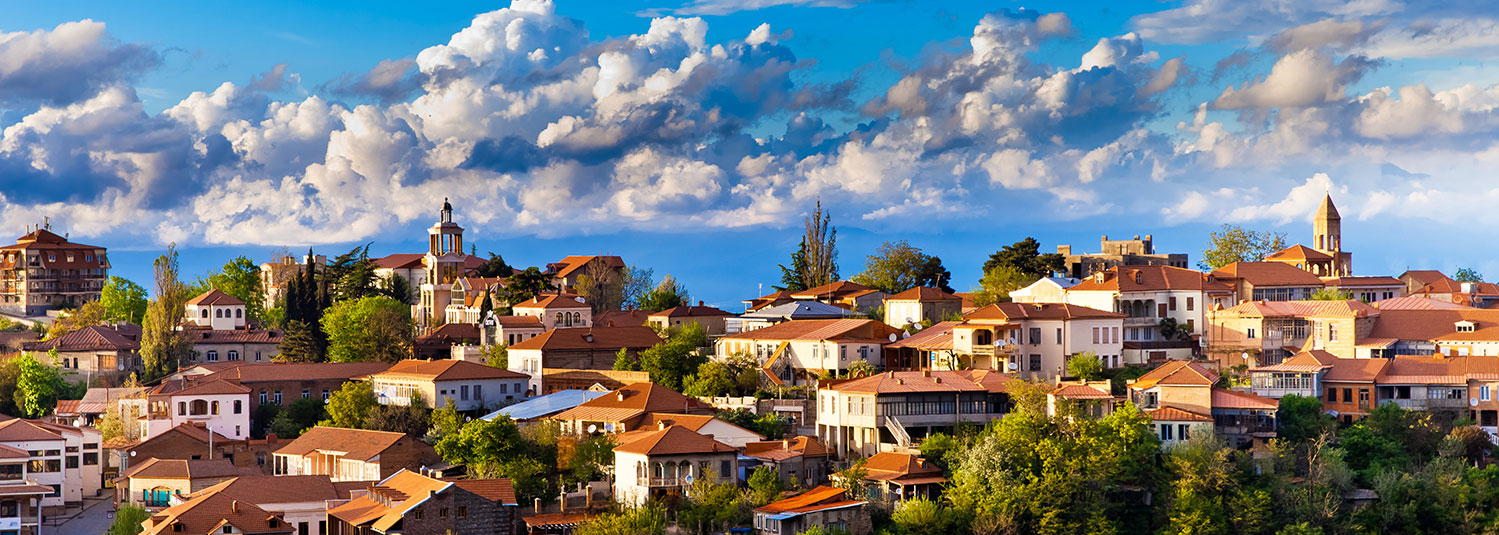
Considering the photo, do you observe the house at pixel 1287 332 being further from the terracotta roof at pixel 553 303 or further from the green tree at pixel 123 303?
the green tree at pixel 123 303

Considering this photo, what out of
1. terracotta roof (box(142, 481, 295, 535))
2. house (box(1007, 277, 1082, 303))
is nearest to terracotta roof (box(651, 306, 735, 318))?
house (box(1007, 277, 1082, 303))

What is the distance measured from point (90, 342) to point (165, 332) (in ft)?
13.3

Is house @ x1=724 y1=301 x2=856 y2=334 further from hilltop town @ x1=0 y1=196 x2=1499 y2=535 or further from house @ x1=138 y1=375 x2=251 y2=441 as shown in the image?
house @ x1=138 y1=375 x2=251 y2=441

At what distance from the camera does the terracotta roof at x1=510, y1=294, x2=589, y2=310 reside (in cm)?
6825

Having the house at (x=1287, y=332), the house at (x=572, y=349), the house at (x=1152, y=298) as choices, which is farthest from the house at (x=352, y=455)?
the house at (x=1287, y=332)

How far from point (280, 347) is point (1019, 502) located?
38.2 meters

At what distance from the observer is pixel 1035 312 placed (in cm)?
5200

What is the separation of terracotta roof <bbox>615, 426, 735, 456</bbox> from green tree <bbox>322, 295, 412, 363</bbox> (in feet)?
80.4

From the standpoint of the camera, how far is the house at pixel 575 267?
262 feet

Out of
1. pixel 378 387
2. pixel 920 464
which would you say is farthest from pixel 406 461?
pixel 920 464

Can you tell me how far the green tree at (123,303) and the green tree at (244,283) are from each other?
3897mm

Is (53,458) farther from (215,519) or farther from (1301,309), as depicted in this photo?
(1301,309)

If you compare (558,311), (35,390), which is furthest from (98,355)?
(558,311)

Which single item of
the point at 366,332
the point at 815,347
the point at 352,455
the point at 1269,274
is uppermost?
the point at 1269,274
